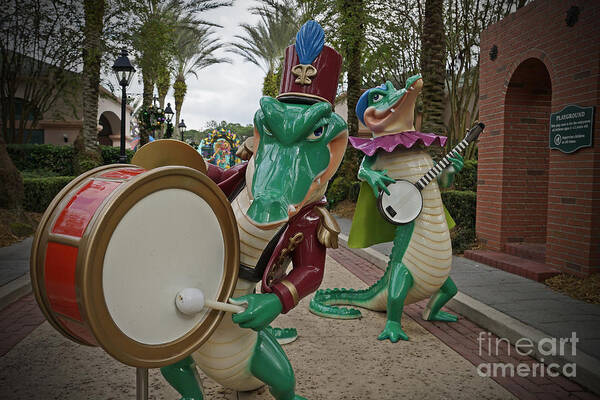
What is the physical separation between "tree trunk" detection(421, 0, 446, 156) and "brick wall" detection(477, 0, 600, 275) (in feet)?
3.65

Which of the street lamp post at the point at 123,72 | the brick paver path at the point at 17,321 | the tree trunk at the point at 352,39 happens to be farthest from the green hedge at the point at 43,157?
the brick paver path at the point at 17,321

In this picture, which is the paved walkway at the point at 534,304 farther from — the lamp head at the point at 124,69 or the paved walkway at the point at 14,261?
the lamp head at the point at 124,69

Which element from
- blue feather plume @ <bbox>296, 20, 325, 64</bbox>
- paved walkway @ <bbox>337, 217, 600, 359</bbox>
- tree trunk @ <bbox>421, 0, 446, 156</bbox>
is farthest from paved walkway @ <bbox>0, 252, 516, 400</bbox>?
tree trunk @ <bbox>421, 0, 446, 156</bbox>

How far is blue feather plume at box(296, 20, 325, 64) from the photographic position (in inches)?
76.2

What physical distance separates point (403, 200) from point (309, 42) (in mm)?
1993

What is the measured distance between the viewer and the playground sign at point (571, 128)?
5167mm

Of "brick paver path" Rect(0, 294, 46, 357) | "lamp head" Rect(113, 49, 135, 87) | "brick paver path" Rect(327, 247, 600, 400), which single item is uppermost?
"lamp head" Rect(113, 49, 135, 87)

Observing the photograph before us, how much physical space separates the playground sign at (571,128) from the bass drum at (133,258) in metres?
5.24

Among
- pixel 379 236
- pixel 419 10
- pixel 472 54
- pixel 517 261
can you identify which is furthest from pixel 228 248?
pixel 472 54

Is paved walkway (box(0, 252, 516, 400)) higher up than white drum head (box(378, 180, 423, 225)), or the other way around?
white drum head (box(378, 180, 423, 225))

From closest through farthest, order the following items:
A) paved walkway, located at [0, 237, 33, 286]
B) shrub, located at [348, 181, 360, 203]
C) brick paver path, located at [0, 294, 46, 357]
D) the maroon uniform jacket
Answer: the maroon uniform jacket → brick paver path, located at [0, 294, 46, 357] → paved walkway, located at [0, 237, 33, 286] → shrub, located at [348, 181, 360, 203]

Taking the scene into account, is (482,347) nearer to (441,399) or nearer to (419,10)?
(441,399)

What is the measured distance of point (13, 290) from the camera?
4.93 metres

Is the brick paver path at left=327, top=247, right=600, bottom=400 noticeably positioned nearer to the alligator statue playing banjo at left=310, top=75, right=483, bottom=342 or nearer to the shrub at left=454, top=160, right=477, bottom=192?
the alligator statue playing banjo at left=310, top=75, right=483, bottom=342
